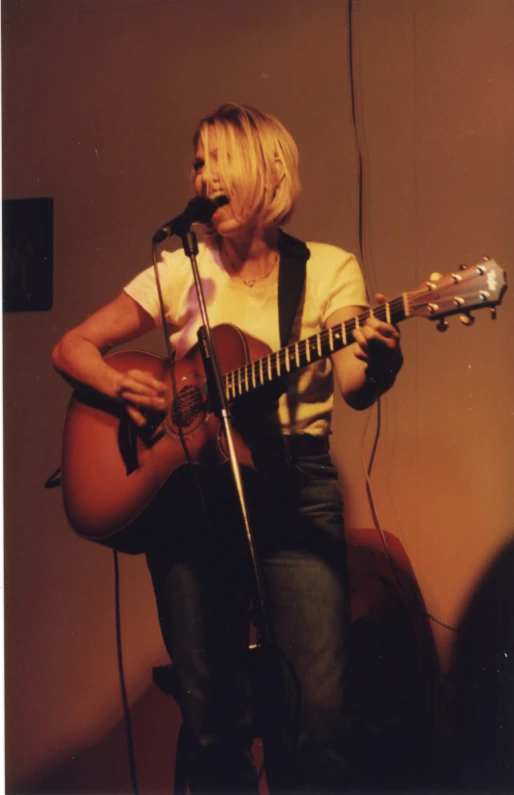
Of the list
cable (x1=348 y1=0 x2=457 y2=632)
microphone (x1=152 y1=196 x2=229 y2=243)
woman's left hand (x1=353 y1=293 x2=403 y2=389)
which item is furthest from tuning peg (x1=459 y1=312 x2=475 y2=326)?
microphone (x1=152 y1=196 x2=229 y2=243)

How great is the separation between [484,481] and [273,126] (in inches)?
34.3

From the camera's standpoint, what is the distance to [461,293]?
1.50 m

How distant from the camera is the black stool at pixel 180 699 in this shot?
1.73m

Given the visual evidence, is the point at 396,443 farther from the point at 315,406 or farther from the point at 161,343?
the point at 161,343

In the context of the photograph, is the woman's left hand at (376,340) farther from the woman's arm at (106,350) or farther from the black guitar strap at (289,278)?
the woman's arm at (106,350)

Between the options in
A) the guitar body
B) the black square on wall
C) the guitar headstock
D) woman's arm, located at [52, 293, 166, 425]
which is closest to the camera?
the guitar headstock

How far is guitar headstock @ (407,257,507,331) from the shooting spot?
1473mm

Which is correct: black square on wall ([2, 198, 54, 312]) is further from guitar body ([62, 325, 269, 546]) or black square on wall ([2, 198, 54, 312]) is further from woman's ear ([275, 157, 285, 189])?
woman's ear ([275, 157, 285, 189])

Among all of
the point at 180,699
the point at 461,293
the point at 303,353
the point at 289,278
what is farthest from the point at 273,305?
the point at 180,699

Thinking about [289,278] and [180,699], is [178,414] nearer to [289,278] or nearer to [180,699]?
[289,278]

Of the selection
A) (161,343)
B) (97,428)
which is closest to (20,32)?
(161,343)

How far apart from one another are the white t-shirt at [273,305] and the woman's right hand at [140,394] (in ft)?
0.27

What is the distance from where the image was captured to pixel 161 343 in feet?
6.15

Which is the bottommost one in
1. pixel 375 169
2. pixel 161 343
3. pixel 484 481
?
pixel 484 481
